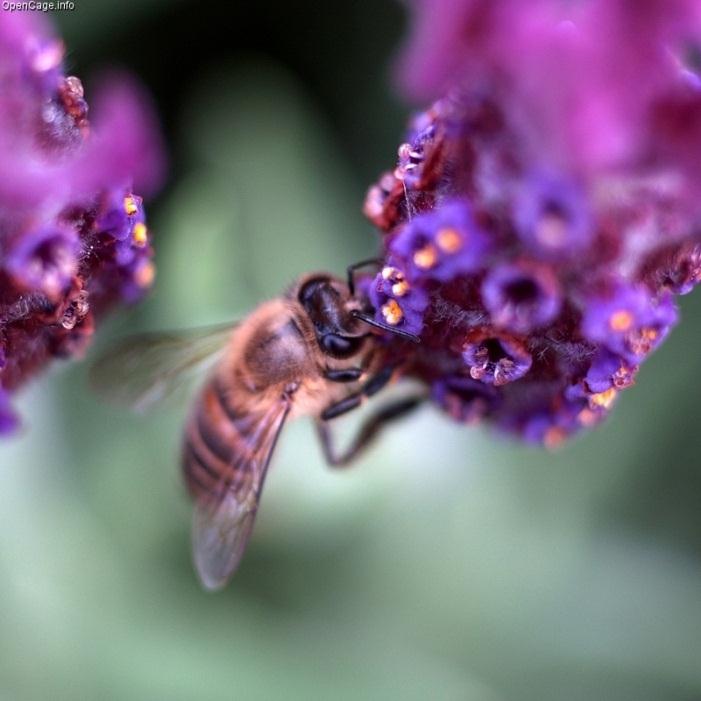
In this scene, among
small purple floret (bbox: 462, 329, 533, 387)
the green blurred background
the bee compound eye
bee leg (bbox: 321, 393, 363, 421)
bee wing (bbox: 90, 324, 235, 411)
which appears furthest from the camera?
the green blurred background

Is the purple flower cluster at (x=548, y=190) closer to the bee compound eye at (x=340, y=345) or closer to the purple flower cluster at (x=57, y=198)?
the bee compound eye at (x=340, y=345)

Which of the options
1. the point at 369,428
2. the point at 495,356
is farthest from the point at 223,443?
the point at 495,356

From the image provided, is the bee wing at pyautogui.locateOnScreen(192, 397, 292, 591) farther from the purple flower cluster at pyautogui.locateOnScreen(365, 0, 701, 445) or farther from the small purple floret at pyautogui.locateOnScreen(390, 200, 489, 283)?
the small purple floret at pyautogui.locateOnScreen(390, 200, 489, 283)

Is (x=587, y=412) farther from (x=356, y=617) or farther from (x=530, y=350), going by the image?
(x=356, y=617)

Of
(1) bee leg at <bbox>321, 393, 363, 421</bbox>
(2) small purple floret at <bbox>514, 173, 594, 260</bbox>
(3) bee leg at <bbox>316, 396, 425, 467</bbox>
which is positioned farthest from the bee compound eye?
(2) small purple floret at <bbox>514, 173, 594, 260</bbox>

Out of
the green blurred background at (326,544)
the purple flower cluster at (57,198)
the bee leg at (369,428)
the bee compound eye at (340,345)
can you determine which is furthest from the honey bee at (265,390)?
the green blurred background at (326,544)

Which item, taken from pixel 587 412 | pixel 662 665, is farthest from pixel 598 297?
pixel 662 665
